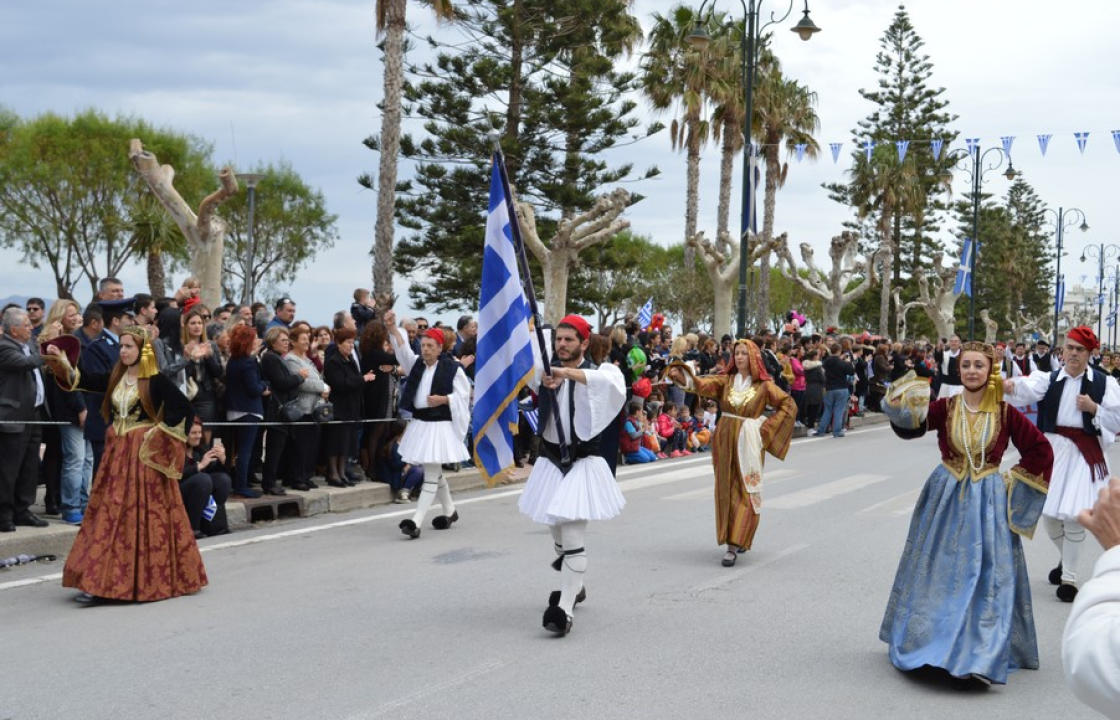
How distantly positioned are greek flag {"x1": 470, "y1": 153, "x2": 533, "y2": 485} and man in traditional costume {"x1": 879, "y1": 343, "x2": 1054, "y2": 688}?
2.24 m

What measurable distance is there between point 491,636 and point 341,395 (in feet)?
19.8

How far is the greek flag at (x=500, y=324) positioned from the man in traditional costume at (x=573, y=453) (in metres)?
0.17

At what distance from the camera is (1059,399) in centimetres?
873

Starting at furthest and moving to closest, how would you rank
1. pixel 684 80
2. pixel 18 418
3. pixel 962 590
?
pixel 684 80
pixel 18 418
pixel 962 590

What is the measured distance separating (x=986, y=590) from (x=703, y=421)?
1423 centimetres

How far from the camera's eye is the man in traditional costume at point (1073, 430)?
332 inches

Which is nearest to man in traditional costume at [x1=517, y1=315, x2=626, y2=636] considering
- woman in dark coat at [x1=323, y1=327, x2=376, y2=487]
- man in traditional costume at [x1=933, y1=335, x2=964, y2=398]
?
man in traditional costume at [x1=933, y1=335, x2=964, y2=398]

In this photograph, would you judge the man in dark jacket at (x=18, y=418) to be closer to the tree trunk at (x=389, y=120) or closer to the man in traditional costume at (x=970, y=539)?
the man in traditional costume at (x=970, y=539)

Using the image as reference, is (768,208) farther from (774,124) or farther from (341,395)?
(341,395)

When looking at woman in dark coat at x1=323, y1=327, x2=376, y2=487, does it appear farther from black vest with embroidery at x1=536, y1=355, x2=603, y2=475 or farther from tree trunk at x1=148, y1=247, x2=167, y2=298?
tree trunk at x1=148, y1=247, x2=167, y2=298

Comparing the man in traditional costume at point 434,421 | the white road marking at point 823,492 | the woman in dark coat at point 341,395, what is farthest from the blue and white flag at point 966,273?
the man in traditional costume at point 434,421

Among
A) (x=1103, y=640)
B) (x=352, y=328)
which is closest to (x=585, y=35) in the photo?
(x=352, y=328)

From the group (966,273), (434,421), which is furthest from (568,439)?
(966,273)

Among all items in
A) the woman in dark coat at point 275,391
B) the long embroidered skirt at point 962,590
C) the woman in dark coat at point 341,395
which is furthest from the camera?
the woman in dark coat at point 341,395
